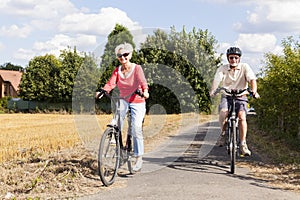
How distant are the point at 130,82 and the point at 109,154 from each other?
4.18 ft

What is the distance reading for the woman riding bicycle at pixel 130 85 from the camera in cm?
734

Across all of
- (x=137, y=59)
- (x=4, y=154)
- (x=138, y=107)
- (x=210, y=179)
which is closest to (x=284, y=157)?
(x=210, y=179)

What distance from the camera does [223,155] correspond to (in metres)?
9.87

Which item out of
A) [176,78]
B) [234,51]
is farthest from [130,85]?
[176,78]

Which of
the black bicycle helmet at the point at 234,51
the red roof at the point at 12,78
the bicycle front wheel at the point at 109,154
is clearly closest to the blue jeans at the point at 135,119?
the bicycle front wheel at the point at 109,154

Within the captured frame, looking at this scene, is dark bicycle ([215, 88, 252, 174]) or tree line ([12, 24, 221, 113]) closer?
dark bicycle ([215, 88, 252, 174])

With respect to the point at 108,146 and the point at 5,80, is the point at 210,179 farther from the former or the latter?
the point at 5,80

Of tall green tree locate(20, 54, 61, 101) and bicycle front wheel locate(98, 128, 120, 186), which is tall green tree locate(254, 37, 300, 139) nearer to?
bicycle front wheel locate(98, 128, 120, 186)

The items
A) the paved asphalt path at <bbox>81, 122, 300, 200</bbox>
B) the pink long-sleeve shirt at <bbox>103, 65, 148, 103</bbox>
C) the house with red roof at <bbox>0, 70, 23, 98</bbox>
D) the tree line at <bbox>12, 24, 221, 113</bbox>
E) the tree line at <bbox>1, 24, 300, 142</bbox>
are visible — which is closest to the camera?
the paved asphalt path at <bbox>81, 122, 300, 200</bbox>

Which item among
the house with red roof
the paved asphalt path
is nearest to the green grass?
the paved asphalt path

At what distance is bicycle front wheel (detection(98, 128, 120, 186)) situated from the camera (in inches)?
261

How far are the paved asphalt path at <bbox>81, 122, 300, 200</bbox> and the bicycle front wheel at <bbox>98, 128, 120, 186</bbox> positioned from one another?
0.21 m

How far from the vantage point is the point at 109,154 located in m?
6.88

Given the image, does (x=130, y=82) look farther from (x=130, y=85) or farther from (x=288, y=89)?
(x=288, y=89)
